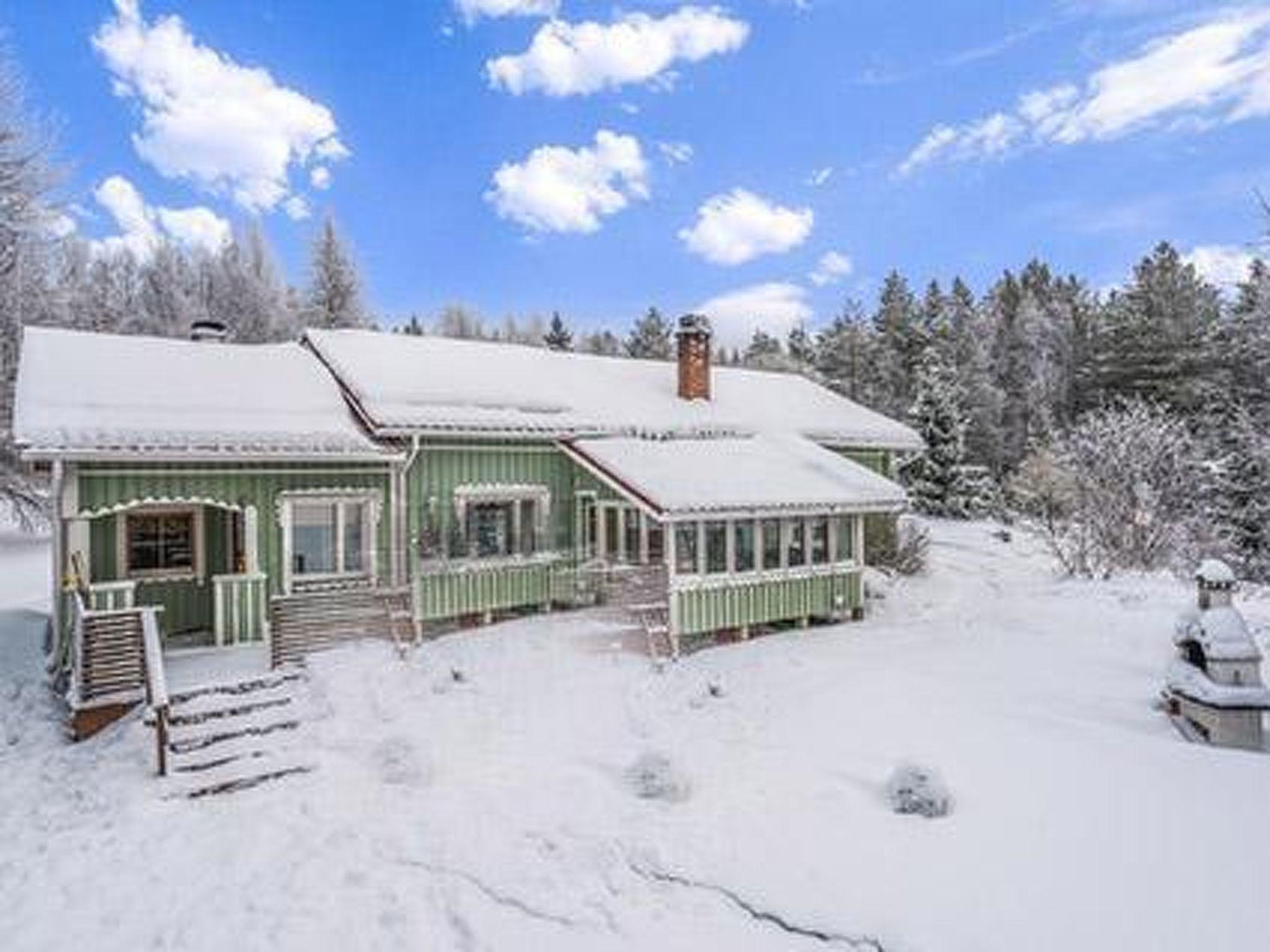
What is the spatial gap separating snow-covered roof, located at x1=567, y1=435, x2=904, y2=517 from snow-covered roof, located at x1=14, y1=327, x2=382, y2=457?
4.29 meters

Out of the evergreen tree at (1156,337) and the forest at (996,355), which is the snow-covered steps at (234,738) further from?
the evergreen tree at (1156,337)

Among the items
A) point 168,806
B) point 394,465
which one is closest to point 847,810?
point 168,806

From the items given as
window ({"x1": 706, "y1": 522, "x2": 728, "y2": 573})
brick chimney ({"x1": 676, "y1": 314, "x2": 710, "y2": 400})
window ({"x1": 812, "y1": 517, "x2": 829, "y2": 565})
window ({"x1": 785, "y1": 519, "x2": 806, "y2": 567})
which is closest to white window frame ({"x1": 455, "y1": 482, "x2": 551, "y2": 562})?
window ({"x1": 706, "y1": 522, "x2": 728, "y2": 573})

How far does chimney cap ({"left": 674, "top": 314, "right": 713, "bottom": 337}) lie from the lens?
2014cm

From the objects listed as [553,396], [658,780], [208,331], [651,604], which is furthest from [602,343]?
[658,780]

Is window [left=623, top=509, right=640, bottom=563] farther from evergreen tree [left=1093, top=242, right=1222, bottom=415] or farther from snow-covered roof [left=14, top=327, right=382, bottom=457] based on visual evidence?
evergreen tree [left=1093, top=242, right=1222, bottom=415]

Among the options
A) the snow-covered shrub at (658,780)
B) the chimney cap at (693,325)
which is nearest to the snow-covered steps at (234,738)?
the snow-covered shrub at (658,780)

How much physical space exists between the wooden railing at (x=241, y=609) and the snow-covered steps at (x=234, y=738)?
6.01ft

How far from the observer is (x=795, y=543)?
51.3 feet

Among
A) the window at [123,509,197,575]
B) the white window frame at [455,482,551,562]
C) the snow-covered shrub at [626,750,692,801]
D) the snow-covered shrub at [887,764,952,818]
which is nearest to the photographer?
the snow-covered shrub at [887,764,952,818]

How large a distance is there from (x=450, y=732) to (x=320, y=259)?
44174mm

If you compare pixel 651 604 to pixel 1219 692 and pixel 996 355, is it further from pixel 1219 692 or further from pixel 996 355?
pixel 996 355

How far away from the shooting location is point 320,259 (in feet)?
159

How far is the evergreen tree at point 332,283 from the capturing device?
48.0 m
